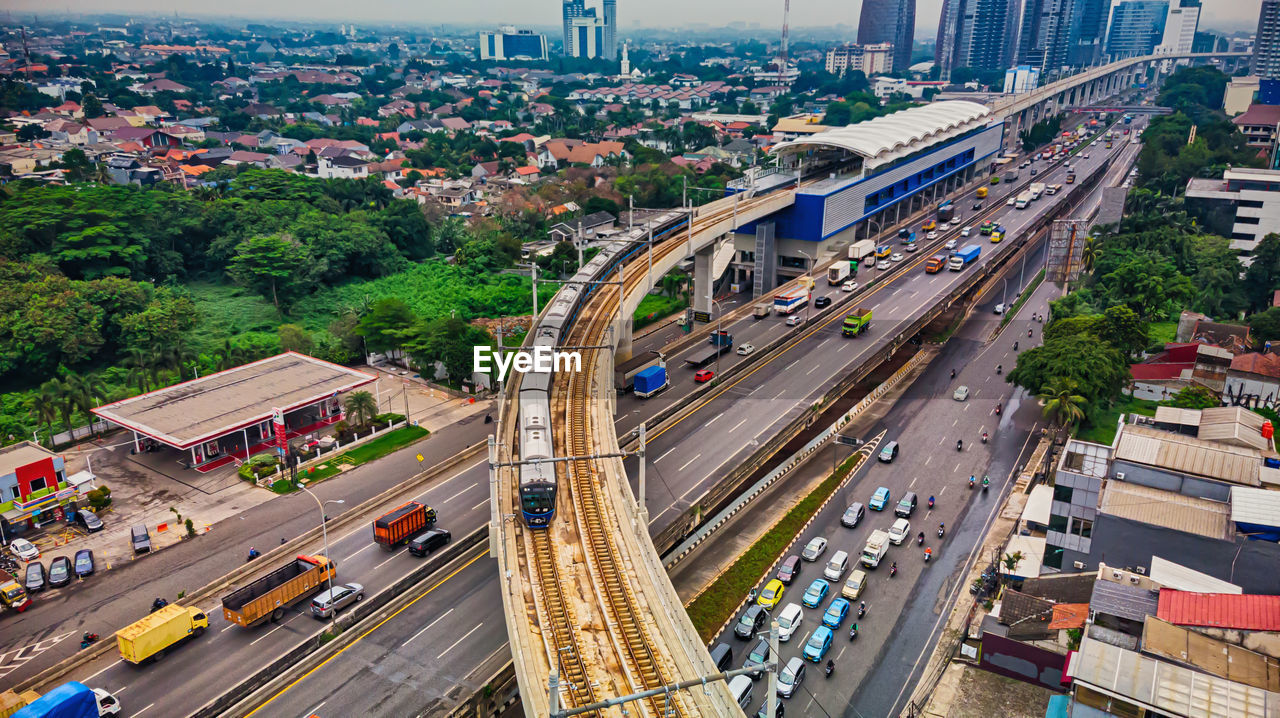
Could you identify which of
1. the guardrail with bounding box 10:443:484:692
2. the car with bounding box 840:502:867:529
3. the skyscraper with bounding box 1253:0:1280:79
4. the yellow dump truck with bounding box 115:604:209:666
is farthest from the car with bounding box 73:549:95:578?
the skyscraper with bounding box 1253:0:1280:79

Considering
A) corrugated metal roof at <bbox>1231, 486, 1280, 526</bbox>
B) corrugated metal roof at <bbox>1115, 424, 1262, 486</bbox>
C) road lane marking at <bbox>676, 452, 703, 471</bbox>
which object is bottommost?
road lane marking at <bbox>676, 452, 703, 471</bbox>

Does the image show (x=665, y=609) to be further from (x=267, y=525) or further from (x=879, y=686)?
(x=267, y=525)

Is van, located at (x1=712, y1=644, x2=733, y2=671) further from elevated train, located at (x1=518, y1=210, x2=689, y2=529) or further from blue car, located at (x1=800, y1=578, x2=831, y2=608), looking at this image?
elevated train, located at (x1=518, y1=210, x2=689, y2=529)

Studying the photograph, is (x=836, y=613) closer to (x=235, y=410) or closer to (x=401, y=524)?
(x=401, y=524)

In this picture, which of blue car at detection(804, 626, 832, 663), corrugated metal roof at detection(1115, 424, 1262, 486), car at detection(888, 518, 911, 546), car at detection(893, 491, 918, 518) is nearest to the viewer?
blue car at detection(804, 626, 832, 663)

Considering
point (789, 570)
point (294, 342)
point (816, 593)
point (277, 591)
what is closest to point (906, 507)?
point (789, 570)

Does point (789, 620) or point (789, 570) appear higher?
point (789, 620)
